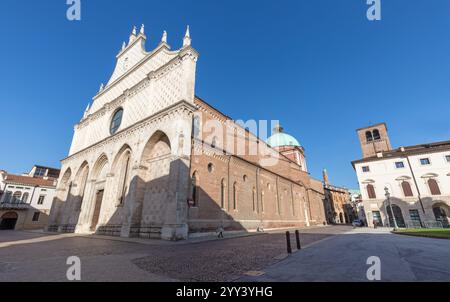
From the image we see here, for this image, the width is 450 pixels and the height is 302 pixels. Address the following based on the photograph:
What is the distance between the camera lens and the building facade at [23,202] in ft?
104

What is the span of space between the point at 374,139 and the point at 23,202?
62139 mm

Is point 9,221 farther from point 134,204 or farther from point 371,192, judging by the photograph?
point 371,192

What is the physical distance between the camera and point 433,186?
26.7 metres

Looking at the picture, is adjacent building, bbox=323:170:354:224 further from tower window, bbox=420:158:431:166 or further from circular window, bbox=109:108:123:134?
circular window, bbox=109:108:123:134

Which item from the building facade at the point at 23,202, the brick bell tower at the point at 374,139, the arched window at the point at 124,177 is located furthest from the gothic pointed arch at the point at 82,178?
the brick bell tower at the point at 374,139

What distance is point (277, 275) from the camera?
4.54 meters

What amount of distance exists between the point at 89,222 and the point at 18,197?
76.7 feet

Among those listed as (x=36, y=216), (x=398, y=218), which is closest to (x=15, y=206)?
(x=36, y=216)

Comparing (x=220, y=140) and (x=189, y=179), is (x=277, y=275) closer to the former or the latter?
(x=189, y=179)

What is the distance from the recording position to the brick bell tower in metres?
36.5

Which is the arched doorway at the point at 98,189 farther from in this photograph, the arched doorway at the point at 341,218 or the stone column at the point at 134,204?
the arched doorway at the point at 341,218

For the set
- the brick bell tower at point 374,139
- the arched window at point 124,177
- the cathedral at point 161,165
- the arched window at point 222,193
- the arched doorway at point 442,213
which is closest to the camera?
the cathedral at point 161,165

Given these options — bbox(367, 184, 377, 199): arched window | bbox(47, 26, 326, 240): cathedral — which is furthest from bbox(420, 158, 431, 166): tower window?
bbox(47, 26, 326, 240): cathedral

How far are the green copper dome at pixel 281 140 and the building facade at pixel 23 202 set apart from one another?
4276 cm
